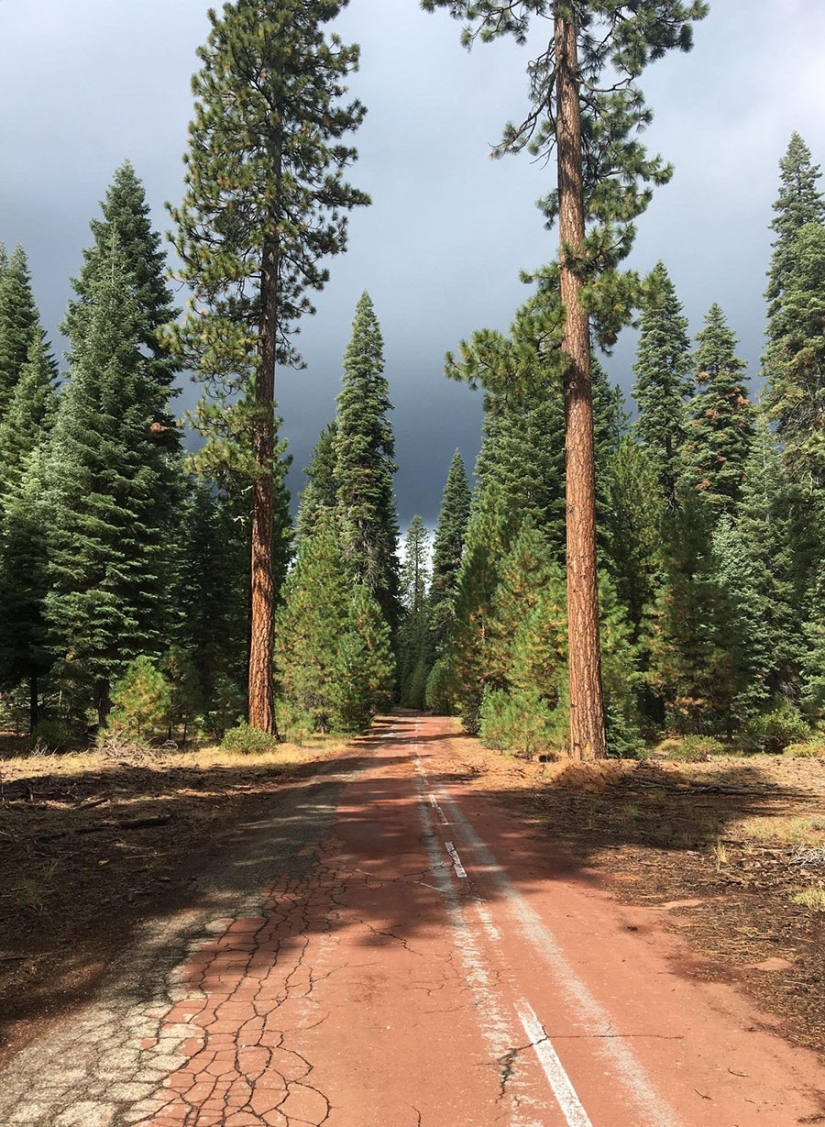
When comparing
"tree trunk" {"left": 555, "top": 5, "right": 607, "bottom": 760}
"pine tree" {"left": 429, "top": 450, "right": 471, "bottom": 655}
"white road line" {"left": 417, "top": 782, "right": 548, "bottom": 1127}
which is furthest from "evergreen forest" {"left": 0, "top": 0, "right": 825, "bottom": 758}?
"pine tree" {"left": 429, "top": 450, "right": 471, "bottom": 655}

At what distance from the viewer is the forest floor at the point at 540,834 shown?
4816 millimetres

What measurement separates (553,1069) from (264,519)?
18.1 m

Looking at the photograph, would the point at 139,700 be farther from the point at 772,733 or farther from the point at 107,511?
the point at 772,733

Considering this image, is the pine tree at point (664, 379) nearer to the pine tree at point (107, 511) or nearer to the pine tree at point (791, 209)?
the pine tree at point (791, 209)

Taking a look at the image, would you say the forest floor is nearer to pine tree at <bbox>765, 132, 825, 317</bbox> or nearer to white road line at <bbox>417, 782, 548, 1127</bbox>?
white road line at <bbox>417, 782, 548, 1127</bbox>

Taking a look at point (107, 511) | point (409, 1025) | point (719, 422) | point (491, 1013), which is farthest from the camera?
point (719, 422)

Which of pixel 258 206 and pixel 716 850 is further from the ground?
pixel 258 206

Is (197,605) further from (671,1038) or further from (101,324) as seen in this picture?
(671,1038)

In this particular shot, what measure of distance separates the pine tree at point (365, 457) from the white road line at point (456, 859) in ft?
115

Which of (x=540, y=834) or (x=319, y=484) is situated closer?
(x=540, y=834)

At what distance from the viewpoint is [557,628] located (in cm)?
1906

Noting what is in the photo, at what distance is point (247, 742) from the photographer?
18625 millimetres

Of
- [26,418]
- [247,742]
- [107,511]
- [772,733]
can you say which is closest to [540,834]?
[247,742]

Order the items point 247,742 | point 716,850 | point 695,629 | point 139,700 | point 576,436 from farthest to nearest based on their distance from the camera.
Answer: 1. point 695,629
2. point 139,700
3. point 247,742
4. point 576,436
5. point 716,850
